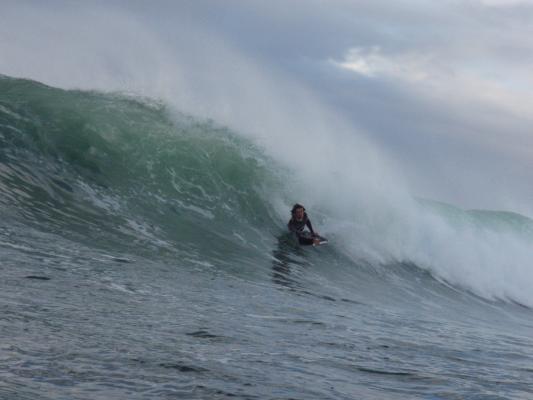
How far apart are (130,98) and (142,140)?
3.17 m

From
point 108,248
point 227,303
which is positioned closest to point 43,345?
point 227,303

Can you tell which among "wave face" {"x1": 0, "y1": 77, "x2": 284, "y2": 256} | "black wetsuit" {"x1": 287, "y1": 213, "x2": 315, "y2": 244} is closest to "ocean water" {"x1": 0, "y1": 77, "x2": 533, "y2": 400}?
"wave face" {"x1": 0, "y1": 77, "x2": 284, "y2": 256}

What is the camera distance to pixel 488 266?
18078 millimetres

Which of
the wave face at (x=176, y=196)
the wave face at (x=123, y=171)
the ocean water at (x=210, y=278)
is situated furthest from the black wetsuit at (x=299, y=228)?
the wave face at (x=123, y=171)

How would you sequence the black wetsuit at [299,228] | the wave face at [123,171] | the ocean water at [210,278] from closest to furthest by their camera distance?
the ocean water at [210,278], the wave face at [123,171], the black wetsuit at [299,228]

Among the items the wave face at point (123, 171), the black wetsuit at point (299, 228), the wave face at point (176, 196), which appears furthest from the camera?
the black wetsuit at point (299, 228)

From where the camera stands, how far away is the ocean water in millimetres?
4551

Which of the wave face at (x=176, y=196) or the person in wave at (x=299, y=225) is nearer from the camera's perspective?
the wave face at (x=176, y=196)

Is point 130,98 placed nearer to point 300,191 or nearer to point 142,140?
point 142,140

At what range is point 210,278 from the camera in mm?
8789

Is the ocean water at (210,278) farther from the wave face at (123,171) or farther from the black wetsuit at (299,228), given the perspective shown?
the black wetsuit at (299,228)

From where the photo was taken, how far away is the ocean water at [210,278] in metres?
4.55

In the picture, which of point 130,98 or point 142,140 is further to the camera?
point 130,98

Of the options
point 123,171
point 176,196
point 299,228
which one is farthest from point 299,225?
point 123,171
